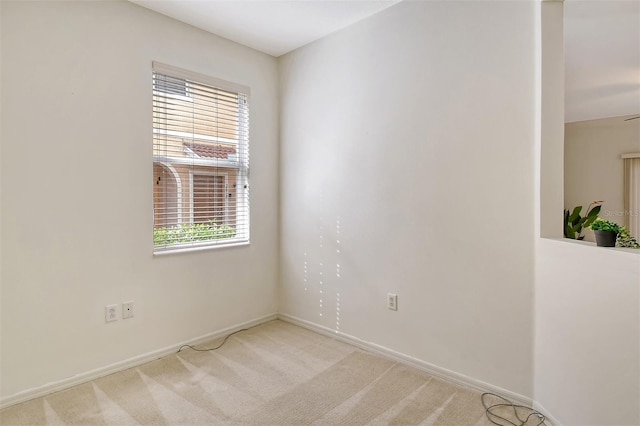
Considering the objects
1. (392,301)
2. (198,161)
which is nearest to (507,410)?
(392,301)

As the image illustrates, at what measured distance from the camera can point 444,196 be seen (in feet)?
7.47

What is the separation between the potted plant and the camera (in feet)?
4.88

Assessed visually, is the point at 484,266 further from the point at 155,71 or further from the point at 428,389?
the point at 155,71

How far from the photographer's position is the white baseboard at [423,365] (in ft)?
6.59

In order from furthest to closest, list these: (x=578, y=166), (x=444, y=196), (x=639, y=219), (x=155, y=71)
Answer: (x=578, y=166), (x=639, y=219), (x=155, y=71), (x=444, y=196)

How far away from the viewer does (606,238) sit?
1.50 metres

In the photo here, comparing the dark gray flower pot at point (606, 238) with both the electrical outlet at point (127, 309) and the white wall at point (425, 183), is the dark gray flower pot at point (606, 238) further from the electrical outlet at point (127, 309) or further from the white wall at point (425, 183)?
the electrical outlet at point (127, 309)

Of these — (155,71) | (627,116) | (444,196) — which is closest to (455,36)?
(444,196)

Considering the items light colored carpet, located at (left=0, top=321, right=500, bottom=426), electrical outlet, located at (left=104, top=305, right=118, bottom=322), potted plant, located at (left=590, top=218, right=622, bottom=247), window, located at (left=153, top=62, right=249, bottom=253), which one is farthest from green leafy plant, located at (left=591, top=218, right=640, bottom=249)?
electrical outlet, located at (left=104, top=305, right=118, bottom=322)

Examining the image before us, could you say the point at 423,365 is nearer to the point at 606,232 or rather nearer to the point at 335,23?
the point at 606,232

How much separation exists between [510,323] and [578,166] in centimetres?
250

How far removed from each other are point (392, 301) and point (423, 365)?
462 millimetres

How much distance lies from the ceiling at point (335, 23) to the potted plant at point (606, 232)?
1.66 metres

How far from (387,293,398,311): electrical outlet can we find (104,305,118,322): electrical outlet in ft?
6.25
